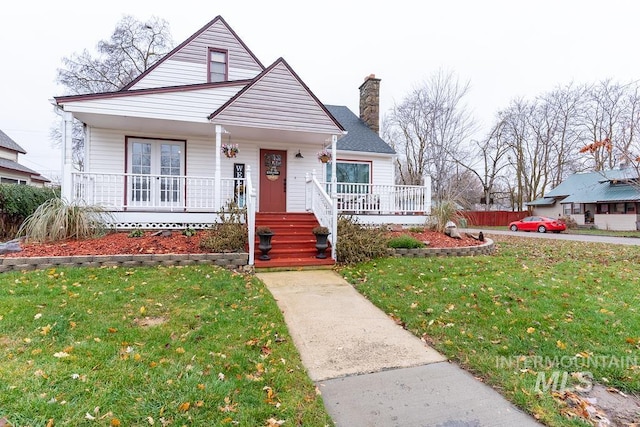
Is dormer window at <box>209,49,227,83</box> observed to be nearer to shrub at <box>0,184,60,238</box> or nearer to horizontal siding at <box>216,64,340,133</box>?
horizontal siding at <box>216,64,340,133</box>

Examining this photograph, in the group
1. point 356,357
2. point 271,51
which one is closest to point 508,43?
point 271,51

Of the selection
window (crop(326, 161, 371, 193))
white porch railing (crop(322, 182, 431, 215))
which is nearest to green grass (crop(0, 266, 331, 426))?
white porch railing (crop(322, 182, 431, 215))

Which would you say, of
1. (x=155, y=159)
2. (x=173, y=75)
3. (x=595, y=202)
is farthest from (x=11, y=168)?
(x=595, y=202)

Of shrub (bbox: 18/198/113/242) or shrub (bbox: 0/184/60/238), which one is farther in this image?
shrub (bbox: 0/184/60/238)

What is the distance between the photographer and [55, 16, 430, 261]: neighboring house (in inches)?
316

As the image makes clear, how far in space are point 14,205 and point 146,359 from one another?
32.0 feet

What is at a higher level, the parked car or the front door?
the front door

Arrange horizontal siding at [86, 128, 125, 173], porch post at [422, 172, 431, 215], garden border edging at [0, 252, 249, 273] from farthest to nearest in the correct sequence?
1. porch post at [422, 172, 431, 215]
2. horizontal siding at [86, 128, 125, 173]
3. garden border edging at [0, 252, 249, 273]

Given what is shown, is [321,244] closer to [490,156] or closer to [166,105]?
[166,105]

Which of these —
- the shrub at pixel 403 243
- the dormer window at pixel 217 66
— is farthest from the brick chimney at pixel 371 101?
the shrub at pixel 403 243

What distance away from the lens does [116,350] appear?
9.21 ft

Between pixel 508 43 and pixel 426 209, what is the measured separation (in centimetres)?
1236

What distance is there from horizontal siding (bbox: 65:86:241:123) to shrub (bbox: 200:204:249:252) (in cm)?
324

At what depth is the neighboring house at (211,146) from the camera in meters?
8.03
